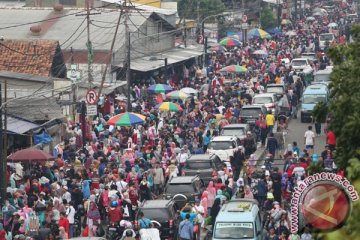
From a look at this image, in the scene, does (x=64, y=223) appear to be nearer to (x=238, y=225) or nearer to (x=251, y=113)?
(x=238, y=225)

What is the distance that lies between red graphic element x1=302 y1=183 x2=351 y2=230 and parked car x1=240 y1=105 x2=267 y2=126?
3097 cm

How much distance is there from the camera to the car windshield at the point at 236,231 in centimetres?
2602

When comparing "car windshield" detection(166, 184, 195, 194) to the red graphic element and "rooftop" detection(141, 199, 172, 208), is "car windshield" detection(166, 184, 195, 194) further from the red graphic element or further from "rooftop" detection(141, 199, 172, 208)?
the red graphic element

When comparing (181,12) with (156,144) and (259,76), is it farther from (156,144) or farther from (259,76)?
(156,144)

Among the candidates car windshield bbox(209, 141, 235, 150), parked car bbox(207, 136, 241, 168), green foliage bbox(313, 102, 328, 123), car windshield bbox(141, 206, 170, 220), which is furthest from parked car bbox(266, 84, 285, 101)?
green foliage bbox(313, 102, 328, 123)

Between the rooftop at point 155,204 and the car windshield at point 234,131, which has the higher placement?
the rooftop at point 155,204

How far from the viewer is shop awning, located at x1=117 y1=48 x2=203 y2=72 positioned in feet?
184

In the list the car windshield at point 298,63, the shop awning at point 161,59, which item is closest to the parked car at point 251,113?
the shop awning at point 161,59

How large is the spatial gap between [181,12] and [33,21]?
2305 centimetres

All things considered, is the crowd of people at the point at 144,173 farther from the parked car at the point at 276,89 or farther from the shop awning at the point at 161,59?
the shop awning at the point at 161,59

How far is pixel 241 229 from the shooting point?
2612cm

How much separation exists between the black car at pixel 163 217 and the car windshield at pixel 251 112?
16.8m

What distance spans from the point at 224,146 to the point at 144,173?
568 centimetres

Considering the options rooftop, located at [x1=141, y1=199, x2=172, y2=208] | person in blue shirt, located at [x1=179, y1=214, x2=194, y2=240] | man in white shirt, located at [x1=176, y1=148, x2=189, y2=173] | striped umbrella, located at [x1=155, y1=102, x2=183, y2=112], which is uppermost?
rooftop, located at [x1=141, y1=199, x2=172, y2=208]
